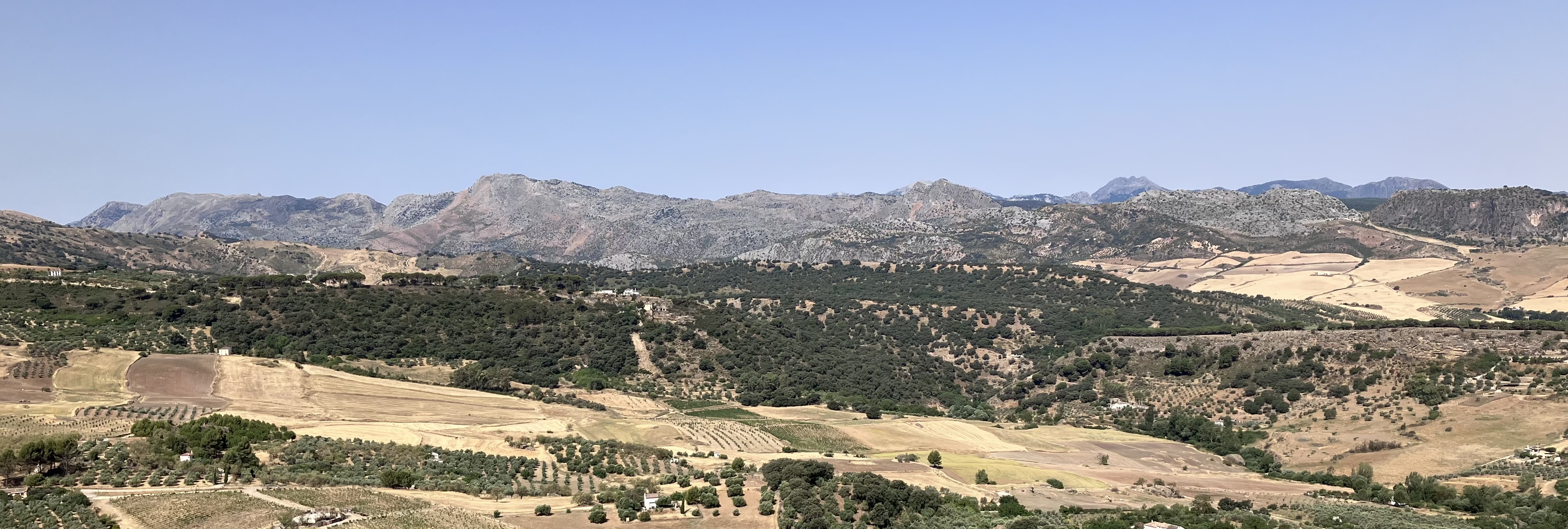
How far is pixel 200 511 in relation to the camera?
53125 mm

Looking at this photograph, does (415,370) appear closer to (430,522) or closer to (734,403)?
(734,403)

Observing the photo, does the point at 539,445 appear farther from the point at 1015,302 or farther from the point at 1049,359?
the point at 1015,302

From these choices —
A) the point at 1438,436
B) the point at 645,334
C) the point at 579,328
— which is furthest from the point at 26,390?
the point at 1438,436

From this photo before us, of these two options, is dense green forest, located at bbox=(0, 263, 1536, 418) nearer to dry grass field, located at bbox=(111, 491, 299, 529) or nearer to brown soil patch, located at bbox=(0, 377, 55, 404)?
brown soil patch, located at bbox=(0, 377, 55, 404)

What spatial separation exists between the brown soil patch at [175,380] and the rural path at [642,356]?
45.3 meters

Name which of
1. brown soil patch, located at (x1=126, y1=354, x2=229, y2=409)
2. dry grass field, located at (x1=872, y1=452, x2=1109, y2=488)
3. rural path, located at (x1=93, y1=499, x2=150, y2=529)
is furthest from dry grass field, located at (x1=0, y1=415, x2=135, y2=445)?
dry grass field, located at (x1=872, y1=452, x2=1109, y2=488)

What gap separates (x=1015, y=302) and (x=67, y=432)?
136 m

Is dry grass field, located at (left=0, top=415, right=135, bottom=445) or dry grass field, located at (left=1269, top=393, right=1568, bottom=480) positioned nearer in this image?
dry grass field, located at (left=0, top=415, right=135, bottom=445)

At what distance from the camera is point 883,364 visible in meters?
139

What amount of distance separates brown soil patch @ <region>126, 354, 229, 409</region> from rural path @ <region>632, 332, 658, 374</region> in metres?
45.3

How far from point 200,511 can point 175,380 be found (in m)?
52.9

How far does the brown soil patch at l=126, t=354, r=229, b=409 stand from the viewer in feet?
301

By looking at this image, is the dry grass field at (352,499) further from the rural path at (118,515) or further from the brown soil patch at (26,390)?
the brown soil patch at (26,390)

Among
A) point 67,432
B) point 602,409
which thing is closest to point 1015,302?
point 602,409
